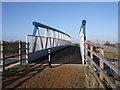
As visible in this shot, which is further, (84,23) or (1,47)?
(84,23)

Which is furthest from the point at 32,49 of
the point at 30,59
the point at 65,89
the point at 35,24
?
the point at 65,89

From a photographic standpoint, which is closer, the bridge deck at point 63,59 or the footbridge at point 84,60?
the footbridge at point 84,60

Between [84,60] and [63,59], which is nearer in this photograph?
[84,60]

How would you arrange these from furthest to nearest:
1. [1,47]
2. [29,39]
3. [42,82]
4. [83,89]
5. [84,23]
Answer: [84,23]
[29,39]
[1,47]
[42,82]
[83,89]

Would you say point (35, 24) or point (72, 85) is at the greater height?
point (35, 24)

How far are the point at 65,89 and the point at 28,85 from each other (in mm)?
1316

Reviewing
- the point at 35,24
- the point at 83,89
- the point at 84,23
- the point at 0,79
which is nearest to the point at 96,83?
the point at 83,89

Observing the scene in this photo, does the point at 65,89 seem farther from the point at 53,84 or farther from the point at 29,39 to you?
the point at 29,39

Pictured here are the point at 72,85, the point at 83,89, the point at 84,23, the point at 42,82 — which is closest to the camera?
the point at 83,89

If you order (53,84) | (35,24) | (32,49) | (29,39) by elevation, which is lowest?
A: (53,84)

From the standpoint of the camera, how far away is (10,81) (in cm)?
512

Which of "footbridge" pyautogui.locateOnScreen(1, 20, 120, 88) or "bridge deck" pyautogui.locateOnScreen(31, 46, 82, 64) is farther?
"bridge deck" pyautogui.locateOnScreen(31, 46, 82, 64)

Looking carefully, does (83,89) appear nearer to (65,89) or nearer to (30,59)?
(65,89)

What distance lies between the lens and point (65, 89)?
14.1ft
